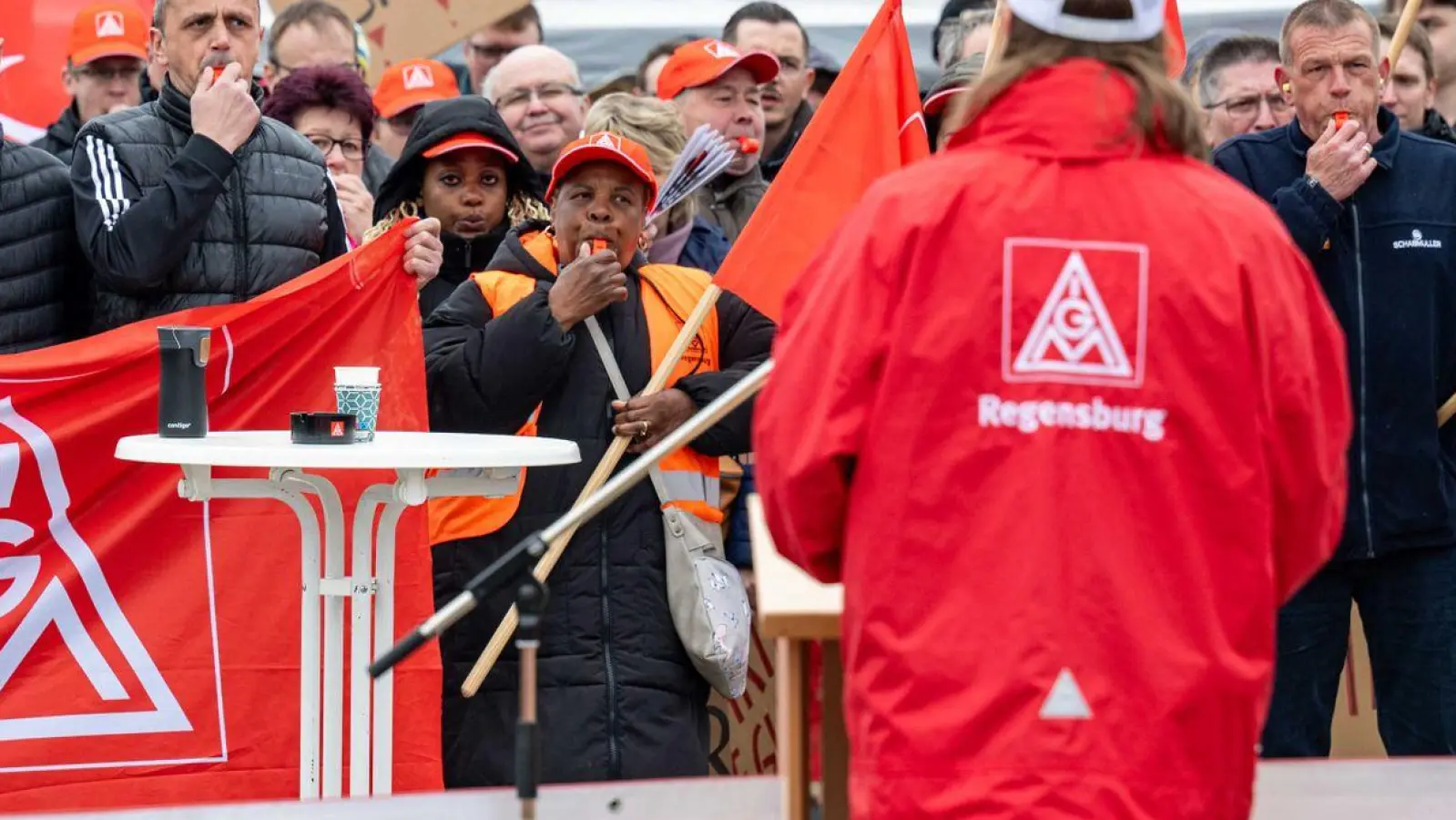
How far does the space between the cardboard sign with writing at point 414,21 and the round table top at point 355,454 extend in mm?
3784

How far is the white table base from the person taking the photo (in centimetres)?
455

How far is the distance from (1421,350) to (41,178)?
11.7 feet

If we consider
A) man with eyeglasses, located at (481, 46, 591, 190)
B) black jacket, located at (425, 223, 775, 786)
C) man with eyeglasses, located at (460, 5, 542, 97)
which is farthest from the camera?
man with eyeglasses, located at (460, 5, 542, 97)

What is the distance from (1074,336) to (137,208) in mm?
3005

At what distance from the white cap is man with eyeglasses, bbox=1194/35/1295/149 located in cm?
412

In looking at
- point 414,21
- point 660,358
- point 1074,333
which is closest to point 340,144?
point 660,358

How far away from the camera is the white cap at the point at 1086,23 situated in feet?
8.98

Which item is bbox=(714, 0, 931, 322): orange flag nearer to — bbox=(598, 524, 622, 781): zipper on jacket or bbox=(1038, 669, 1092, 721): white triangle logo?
bbox=(598, 524, 622, 781): zipper on jacket

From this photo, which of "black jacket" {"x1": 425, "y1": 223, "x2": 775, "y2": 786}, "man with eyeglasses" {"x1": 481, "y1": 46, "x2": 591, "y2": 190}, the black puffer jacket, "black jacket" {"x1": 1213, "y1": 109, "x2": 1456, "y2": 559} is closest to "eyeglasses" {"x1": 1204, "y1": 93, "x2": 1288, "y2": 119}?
"black jacket" {"x1": 1213, "y1": 109, "x2": 1456, "y2": 559}

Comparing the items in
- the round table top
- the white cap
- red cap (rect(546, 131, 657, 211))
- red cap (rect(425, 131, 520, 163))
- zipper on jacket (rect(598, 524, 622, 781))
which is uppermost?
red cap (rect(425, 131, 520, 163))

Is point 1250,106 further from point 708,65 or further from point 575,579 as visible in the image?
point 575,579

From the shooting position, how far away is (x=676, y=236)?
5.96 metres

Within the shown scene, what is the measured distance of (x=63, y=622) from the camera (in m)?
5.07

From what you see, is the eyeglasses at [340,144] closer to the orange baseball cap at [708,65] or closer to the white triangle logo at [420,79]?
the orange baseball cap at [708,65]
